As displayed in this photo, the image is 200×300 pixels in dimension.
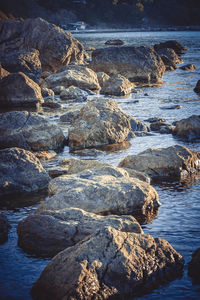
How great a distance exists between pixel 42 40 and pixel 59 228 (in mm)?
30450

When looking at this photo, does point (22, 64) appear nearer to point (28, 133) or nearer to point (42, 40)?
point (42, 40)

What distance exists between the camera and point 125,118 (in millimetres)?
17781

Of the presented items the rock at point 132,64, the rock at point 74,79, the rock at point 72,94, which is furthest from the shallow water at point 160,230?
the rock at point 132,64

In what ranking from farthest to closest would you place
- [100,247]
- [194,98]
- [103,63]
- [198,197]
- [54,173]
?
[103,63] → [194,98] → [54,173] → [198,197] → [100,247]

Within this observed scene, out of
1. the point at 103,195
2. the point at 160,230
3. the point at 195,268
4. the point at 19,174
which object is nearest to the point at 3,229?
the point at 103,195

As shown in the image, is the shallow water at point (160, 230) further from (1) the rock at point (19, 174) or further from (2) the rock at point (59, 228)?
(1) the rock at point (19, 174)

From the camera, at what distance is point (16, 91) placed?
1003 inches

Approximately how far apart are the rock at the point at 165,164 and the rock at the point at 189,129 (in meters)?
4.46

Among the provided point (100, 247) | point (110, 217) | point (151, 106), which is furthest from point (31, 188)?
point (151, 106)

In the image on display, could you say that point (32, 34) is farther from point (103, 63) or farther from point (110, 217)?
point (110, 217)

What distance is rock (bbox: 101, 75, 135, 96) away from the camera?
29.5 m

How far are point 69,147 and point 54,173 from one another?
146 inches

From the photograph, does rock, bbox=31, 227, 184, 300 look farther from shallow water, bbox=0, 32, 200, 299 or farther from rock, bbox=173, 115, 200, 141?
rock, bbox=173, 115, 200, 141

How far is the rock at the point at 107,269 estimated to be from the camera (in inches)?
264
